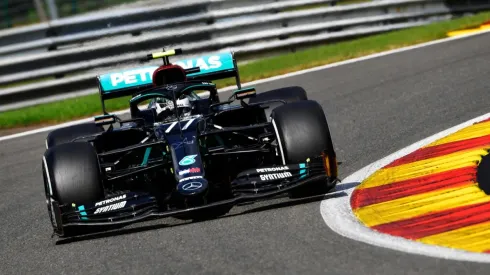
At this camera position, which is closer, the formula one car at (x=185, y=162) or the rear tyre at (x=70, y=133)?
the formula one car at (x=185, y=162)

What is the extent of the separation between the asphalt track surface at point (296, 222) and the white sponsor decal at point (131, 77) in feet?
4.33

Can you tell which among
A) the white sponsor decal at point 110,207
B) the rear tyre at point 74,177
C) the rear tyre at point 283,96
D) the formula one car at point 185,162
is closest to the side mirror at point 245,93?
the formula one car at point 185,162

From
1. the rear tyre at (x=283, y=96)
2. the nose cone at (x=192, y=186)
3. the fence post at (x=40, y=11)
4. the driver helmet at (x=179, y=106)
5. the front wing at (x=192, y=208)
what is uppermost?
the fence post at (x=40, y=11)

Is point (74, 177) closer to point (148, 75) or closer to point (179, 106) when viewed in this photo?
point (179, 106)

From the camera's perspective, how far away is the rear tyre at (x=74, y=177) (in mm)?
A: 7555

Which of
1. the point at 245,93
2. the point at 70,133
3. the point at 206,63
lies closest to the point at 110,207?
the point at 245,93

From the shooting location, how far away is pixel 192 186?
24.1 feet

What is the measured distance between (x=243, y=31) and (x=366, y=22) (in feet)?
7.46

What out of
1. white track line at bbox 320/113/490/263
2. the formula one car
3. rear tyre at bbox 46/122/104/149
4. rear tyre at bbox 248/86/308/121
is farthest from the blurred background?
white track line at bbox 320/113/490/263

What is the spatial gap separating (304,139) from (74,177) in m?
1.71

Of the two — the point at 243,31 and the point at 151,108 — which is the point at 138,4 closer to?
the point at 243,31

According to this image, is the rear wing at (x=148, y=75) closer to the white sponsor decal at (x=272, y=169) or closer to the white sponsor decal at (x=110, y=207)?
the white sponsor decal at (x=272, y=169)

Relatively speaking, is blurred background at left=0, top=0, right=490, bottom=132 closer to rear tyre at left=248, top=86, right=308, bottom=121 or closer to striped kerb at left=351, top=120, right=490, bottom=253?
rear tyre at left=248, top=86, right=308, bottom=121

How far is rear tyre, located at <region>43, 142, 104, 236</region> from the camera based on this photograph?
24.8 feet
